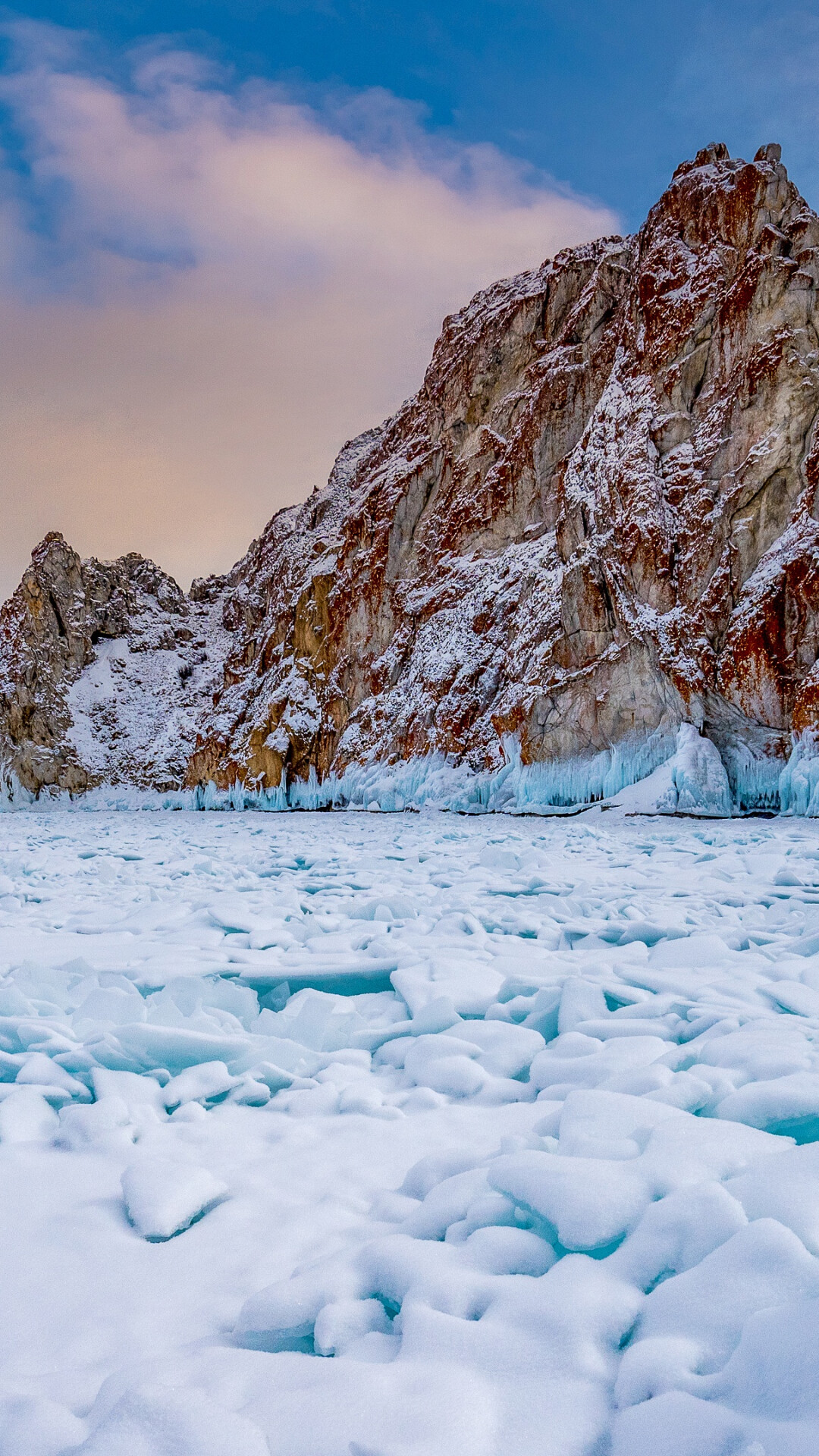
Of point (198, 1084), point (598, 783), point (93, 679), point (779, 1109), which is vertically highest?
point (93, 679)

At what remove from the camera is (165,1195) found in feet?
6.27

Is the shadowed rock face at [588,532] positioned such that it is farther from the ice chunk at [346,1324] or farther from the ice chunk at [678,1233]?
the ice chunk at [346,1324]

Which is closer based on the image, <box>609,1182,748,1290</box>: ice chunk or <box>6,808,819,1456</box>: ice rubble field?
<box>6,808,819,1456</box>: ice rubble field

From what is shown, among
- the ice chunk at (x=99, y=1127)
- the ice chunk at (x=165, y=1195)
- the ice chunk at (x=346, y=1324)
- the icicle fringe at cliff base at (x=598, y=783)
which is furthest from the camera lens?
the icicle fringe at cliff base at (x=598, y=783)

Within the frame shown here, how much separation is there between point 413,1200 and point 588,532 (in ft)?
113

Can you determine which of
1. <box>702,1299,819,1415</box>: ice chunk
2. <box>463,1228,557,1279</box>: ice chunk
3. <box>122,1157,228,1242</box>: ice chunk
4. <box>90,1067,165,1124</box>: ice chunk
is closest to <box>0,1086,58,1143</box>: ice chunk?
<box>90,1067,165,1124</box>: ice chunk

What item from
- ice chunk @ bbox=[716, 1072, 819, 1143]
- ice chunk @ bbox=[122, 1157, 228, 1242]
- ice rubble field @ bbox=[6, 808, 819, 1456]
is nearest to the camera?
ice rubble field @ bbox=[6, 808, 819, 1456]

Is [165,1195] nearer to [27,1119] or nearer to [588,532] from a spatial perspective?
[27,1119]

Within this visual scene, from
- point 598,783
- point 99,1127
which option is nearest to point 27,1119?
point 99,1127

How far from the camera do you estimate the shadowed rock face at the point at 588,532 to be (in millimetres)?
27500

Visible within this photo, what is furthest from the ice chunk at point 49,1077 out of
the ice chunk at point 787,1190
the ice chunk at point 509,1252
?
the ice chunk at point 787,1190

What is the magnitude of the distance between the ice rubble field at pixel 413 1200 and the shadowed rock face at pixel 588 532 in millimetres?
22829

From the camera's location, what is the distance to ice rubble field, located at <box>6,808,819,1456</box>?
3.87 ft

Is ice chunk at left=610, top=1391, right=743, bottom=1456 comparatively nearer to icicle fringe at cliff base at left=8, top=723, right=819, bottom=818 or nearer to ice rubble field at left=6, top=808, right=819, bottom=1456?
ice rubble field at left=6, top=808, right=819, bottom=1456
